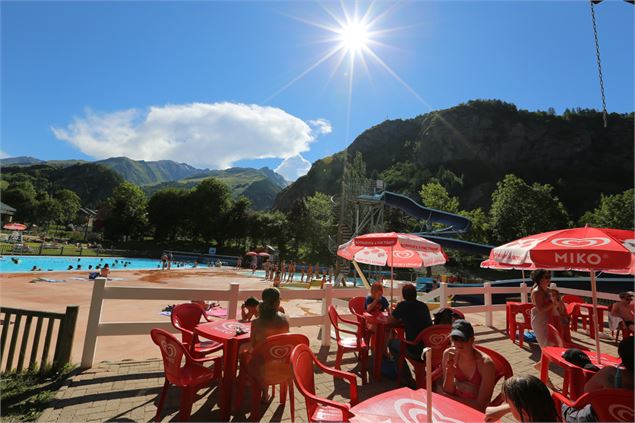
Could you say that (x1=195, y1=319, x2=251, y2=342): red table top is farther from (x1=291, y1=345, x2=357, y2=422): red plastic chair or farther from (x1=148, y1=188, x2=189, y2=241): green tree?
(x1=148, y1=188, x2=189, y2=241): green tree

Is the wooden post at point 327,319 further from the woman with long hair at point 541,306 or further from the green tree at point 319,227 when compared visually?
the green tree at point 319,227

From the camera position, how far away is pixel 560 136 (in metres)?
90.8

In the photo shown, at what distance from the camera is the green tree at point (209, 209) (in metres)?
57.2

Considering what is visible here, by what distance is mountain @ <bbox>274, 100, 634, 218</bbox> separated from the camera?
8144 centimetres

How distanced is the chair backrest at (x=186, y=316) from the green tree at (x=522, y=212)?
43.3 metres

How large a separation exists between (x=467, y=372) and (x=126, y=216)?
7095 cm

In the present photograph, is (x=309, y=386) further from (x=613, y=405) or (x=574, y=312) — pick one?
(x=574, y=312)

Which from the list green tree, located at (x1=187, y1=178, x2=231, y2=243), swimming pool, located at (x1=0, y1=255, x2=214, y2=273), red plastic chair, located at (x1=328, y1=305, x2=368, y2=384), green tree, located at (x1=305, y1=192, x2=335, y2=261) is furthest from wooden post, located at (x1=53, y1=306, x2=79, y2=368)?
green tree, located at (x1=187, y1=178, x2=231, y2=243)

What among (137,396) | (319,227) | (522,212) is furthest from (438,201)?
(137,396)

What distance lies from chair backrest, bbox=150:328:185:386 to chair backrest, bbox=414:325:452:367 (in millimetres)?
2978

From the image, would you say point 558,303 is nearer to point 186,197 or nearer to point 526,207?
point 526,207

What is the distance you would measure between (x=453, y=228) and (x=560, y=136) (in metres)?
93.2

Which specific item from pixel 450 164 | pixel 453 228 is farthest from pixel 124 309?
pixel 450 164

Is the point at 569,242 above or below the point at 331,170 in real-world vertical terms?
below
